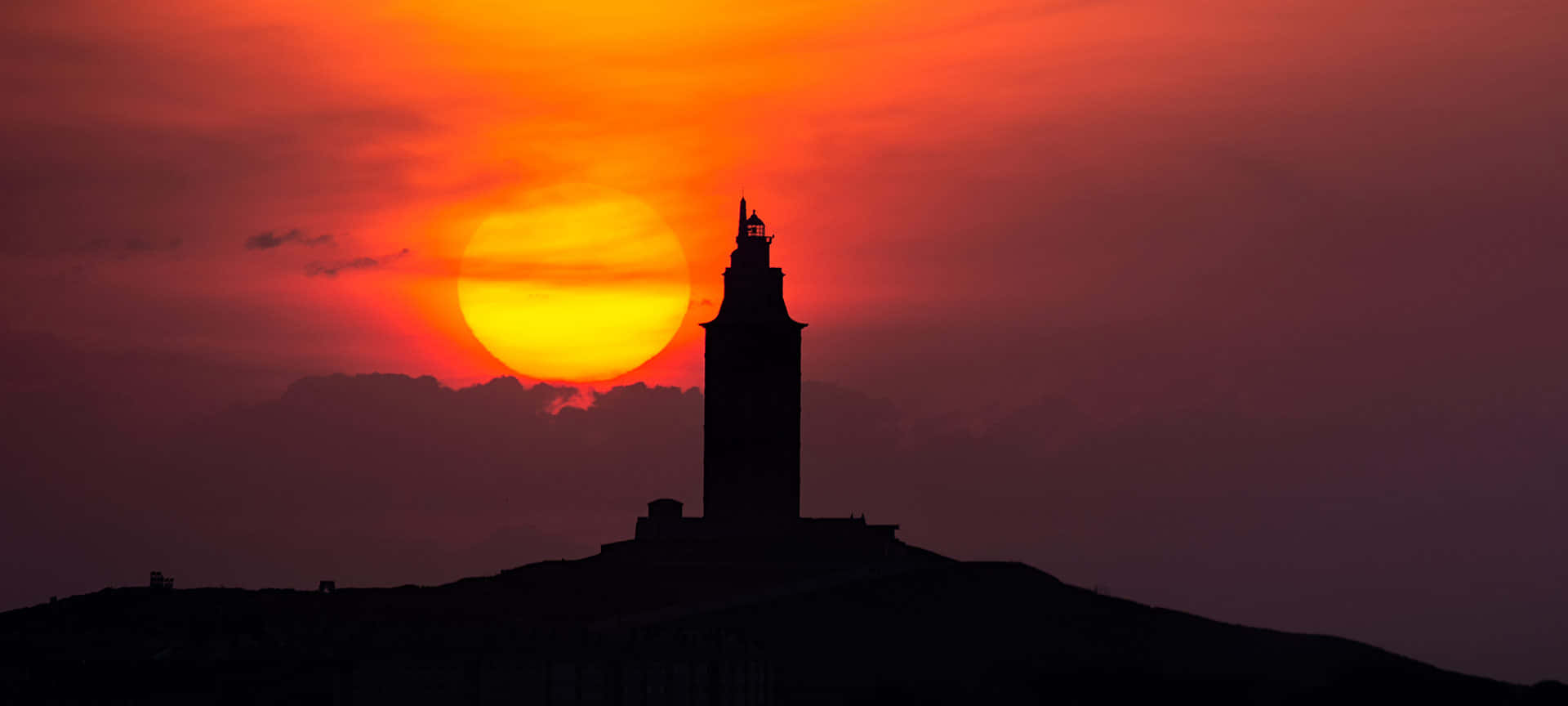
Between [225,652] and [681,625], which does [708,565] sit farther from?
[225,652]

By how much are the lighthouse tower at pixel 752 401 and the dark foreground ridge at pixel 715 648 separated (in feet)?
22.0

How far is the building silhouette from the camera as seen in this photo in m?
116

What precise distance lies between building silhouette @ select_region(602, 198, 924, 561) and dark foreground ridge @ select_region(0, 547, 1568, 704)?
3961mm

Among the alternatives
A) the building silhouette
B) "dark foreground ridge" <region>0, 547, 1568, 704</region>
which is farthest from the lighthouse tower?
"dark foreground ridge" <region>0, 547, 1568, 704</region>

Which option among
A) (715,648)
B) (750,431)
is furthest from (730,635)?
(750,431)

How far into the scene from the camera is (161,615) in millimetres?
106812

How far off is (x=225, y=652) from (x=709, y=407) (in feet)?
101

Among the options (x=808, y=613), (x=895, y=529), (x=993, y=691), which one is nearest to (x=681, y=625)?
(x=808, y=613)

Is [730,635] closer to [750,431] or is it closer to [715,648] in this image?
[715,648]

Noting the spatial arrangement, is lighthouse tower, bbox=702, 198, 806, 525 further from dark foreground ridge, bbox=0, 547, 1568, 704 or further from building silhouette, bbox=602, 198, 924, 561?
dark foreground ridge, bbox=0, 547, 1568, 704

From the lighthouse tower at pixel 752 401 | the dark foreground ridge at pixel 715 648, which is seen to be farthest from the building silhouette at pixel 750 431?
the dark foreground ridge at pixel 715 648

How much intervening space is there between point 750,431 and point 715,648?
95.9ft

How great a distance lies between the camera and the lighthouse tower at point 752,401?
118 meters

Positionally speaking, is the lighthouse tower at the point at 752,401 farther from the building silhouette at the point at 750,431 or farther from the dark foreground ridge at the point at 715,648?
the dark foreground ridge at the point at 715,648
